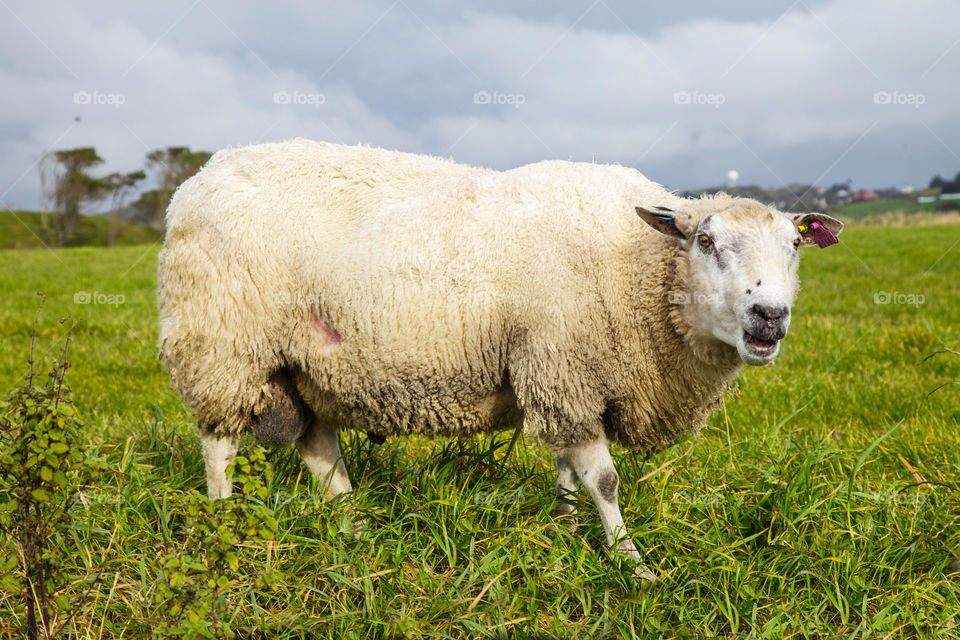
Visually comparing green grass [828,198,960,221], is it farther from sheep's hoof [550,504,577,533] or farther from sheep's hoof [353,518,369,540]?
sheep's hoof [353,518,369,540]

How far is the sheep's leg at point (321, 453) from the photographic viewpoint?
3797 mm

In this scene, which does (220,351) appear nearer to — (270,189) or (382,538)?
(270,189)

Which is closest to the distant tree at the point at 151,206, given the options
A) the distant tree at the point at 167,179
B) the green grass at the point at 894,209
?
the distant tree at the point at 167,179

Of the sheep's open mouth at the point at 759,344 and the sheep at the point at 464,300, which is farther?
the sheep at the point at 464,300

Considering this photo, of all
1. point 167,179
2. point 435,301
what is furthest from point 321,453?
point 167,179

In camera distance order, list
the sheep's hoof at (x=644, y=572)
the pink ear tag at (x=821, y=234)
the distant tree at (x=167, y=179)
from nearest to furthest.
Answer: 1. the sheep's hoof at (x=644, y=572)
2. the pink ear tag at (x=821, y=234)
3. the distant tree at (x=167, y=179)

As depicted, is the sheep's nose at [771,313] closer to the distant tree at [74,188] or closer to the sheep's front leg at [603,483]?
the sheep's front leg at [603,483]

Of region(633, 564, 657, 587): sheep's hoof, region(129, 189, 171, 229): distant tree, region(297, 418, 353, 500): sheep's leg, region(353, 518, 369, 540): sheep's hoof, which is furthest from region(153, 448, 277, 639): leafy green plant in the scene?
region(129, 189, 171, 229): distant tree

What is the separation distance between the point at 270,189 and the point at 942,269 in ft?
40.4

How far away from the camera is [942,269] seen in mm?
12297

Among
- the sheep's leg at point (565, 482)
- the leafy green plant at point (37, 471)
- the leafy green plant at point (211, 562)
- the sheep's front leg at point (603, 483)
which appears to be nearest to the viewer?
the leafy green plant at point (211, 562)

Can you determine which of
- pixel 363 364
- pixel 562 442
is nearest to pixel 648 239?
pixel 562 442

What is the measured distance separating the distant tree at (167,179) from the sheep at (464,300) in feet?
89.0

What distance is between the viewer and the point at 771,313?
2.83 m
